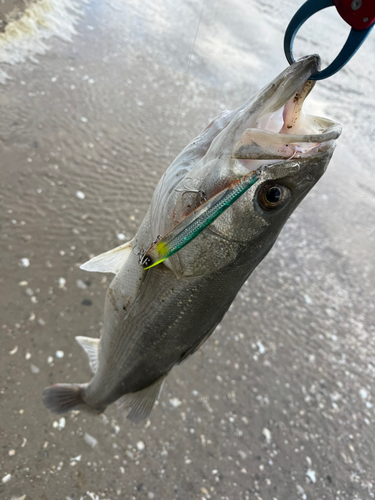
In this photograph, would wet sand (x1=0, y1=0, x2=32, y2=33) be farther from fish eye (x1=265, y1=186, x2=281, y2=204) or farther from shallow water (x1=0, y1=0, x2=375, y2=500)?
fish eye (x1=265, y1=186, x2=281, y2=204)

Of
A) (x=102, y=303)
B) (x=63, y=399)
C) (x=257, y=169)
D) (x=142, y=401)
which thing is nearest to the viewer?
(x=257, y=169)

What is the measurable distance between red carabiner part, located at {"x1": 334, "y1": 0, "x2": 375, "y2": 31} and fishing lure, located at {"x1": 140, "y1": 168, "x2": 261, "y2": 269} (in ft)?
1.31

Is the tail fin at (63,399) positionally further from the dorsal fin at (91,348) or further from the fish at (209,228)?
the fish at (209,228)

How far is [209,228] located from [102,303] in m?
1.99

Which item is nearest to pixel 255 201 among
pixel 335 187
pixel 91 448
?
pixel 91 448

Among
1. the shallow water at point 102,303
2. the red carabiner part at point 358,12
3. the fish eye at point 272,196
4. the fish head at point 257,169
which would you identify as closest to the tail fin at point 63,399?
the shallow water at point 102,303

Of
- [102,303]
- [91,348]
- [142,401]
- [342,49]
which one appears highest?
[342,49]

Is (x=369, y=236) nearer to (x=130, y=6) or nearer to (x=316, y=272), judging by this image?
(x=316, y=272)

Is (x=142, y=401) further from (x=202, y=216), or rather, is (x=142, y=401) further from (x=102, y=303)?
(x=102, y=303)

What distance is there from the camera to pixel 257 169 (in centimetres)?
100

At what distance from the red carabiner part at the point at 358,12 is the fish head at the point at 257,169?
111 millimetres

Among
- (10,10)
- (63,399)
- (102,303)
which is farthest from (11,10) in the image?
(63,399)

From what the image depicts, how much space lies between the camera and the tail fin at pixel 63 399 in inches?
74.3

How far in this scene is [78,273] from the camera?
2.93m
